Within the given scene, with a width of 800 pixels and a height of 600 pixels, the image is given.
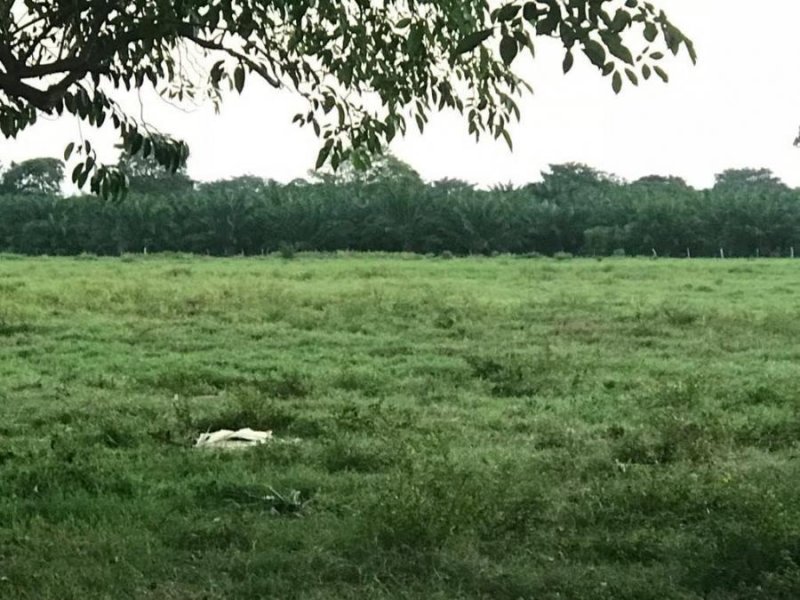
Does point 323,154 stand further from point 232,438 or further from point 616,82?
point 232,438

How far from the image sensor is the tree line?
42250 mm

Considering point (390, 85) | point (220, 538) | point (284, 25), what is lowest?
Answer: point (220, 538)

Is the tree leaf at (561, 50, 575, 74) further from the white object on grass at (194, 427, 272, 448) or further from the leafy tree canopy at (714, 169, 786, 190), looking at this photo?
the leafy tree canopy at (714, 169, 786, 190)

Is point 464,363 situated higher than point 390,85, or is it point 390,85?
point 390,85

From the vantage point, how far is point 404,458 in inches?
238

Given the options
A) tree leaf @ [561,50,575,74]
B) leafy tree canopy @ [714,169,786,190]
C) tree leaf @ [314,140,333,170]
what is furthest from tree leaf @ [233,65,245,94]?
leafy tree canopy @ [714,169,786,190]

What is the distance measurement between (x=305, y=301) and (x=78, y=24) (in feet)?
43.5

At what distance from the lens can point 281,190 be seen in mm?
44906

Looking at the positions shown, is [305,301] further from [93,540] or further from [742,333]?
[93,540]

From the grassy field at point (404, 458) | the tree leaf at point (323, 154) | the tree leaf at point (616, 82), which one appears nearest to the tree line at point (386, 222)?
the grassy field at point (404, 458)

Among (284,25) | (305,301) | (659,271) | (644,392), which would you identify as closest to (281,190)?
(659,271)

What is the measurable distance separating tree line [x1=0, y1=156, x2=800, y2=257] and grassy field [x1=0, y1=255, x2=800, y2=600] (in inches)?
1099

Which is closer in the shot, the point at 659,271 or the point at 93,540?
the point at 93,540

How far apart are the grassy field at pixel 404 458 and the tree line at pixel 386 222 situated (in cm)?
2792
